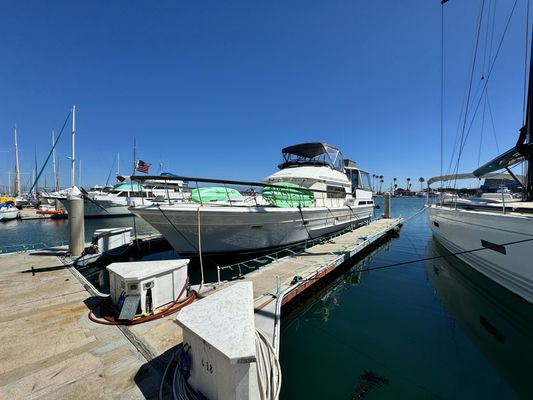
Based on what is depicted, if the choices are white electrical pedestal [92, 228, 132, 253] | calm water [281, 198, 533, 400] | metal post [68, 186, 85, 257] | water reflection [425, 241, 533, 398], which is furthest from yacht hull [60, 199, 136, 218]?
water reflection [425, 241, 533, 398]

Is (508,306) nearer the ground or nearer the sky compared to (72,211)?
nearer the ground

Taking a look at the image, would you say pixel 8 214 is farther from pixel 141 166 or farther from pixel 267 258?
pixel 267 258

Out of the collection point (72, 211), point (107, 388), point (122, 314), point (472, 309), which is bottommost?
point (472, 309)

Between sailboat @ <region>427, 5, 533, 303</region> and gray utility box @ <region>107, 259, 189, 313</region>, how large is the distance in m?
7.15

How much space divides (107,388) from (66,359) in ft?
3.28

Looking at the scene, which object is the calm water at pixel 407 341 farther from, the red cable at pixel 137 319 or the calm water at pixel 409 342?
the red cable at pixel 137 319

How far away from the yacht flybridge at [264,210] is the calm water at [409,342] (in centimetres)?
342

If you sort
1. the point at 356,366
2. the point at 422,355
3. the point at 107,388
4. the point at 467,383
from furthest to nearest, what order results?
the point at 422,355, the point at 356,366, the point at 467,383, the point at 107,388

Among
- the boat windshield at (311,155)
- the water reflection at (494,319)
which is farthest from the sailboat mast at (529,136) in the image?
the boat windshield at (311,155)

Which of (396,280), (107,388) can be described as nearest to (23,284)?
(107,388)

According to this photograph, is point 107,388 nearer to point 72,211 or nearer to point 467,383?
point 467,383

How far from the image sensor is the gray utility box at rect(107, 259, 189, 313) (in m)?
4.30

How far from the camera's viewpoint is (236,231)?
9062 mm

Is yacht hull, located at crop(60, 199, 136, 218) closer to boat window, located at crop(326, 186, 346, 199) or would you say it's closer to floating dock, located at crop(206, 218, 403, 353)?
boat window, located at crop(326, 186, 346, 199)
